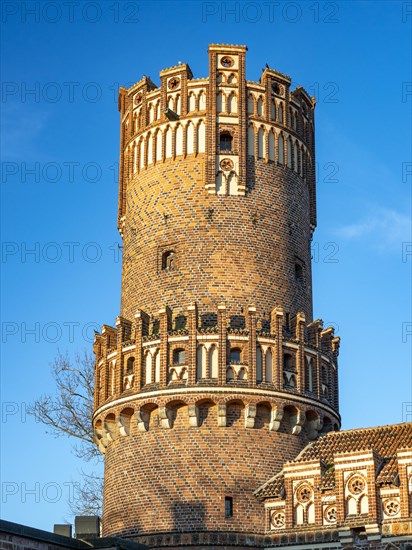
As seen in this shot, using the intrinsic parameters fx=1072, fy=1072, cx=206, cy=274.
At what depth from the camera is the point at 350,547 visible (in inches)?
1165

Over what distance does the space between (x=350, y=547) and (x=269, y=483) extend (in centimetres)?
354

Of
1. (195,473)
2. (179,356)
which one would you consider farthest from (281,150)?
(195,473)

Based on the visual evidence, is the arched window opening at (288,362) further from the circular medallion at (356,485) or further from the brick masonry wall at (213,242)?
the circular medallion at (356,485)

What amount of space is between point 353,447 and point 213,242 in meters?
7.98

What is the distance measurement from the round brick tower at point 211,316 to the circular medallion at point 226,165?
4 cm

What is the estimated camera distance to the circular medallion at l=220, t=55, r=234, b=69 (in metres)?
37.5

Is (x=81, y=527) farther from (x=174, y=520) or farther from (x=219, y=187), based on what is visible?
(x=219, y=187)

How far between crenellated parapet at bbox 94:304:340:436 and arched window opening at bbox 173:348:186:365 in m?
0.03

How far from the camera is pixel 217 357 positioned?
1294 inches

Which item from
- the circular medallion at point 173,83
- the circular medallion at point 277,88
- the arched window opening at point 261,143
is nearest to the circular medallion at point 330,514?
the arched window opening at point 261,143

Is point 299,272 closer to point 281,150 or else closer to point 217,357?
point 281,150

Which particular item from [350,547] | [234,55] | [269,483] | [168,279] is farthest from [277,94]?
[350,547]

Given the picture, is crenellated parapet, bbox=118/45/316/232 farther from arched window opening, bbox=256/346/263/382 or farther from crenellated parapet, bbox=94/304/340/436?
arched window opening, bbox=256/346/263/382

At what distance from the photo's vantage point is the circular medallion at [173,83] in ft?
124
